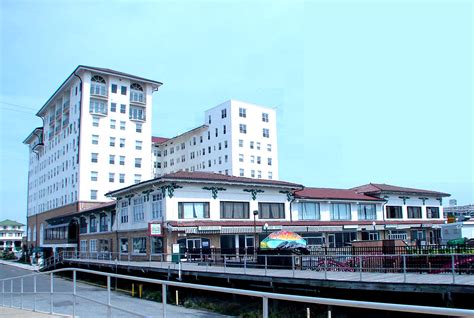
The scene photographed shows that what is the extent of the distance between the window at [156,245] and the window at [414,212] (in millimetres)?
32248

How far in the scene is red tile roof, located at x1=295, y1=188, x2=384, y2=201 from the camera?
4753cm

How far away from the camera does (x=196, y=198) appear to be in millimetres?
39594

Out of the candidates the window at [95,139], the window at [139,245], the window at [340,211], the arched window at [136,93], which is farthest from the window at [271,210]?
the arched window at [136,93]

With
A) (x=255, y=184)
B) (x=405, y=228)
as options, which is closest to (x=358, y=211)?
(x=405, y=228)

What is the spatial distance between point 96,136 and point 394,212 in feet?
144

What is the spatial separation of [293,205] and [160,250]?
1428cm

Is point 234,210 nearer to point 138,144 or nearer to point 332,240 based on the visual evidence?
point 332,240

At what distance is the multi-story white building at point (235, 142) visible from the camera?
83.6 metres

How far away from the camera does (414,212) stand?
190 feet

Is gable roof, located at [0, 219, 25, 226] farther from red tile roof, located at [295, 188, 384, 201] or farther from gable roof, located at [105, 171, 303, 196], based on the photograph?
red tile roof, located at [295, 188, 384, 201]

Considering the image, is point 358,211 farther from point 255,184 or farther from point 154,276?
point 154,276

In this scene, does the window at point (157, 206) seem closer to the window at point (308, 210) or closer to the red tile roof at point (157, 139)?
the window at point (308, 210)

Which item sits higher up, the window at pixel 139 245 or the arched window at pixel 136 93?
the arched window at pixel 136 93

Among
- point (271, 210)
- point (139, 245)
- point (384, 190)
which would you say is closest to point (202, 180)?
point (271, 210)
